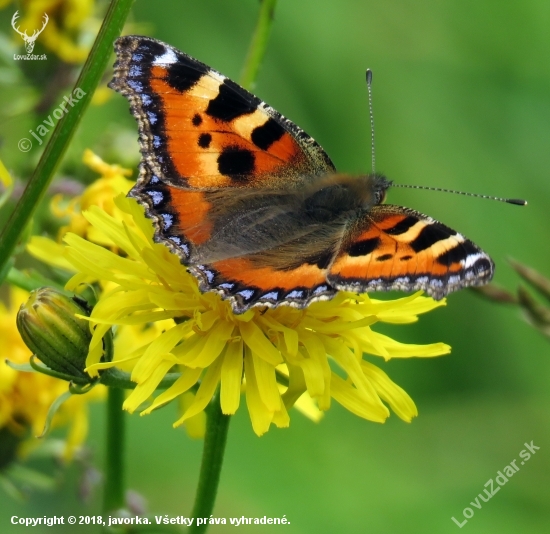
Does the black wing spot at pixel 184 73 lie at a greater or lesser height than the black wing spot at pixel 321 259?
greater

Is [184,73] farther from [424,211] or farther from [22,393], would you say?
[424,211]

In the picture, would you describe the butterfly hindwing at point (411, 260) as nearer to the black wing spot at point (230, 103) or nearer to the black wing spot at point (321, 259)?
the black wing spot at point (321, 259)

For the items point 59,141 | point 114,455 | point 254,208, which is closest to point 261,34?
point 254,208

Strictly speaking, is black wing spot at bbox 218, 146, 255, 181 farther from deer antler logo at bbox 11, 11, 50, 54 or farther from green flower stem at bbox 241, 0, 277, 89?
deer antler logo at bbox 11, 11, 50, 54

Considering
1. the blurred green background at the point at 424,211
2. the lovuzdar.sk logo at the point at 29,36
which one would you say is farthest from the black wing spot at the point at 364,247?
the blurred green background at the point at 424,211

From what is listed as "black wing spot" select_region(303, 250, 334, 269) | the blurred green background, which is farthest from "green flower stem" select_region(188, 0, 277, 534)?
the blurred green background

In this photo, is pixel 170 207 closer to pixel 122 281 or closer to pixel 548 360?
pixel 122 281

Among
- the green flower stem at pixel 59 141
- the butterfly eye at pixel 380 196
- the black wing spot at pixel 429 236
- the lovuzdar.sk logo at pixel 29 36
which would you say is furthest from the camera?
the lovuzdar.sk logo at pixel 29 36
